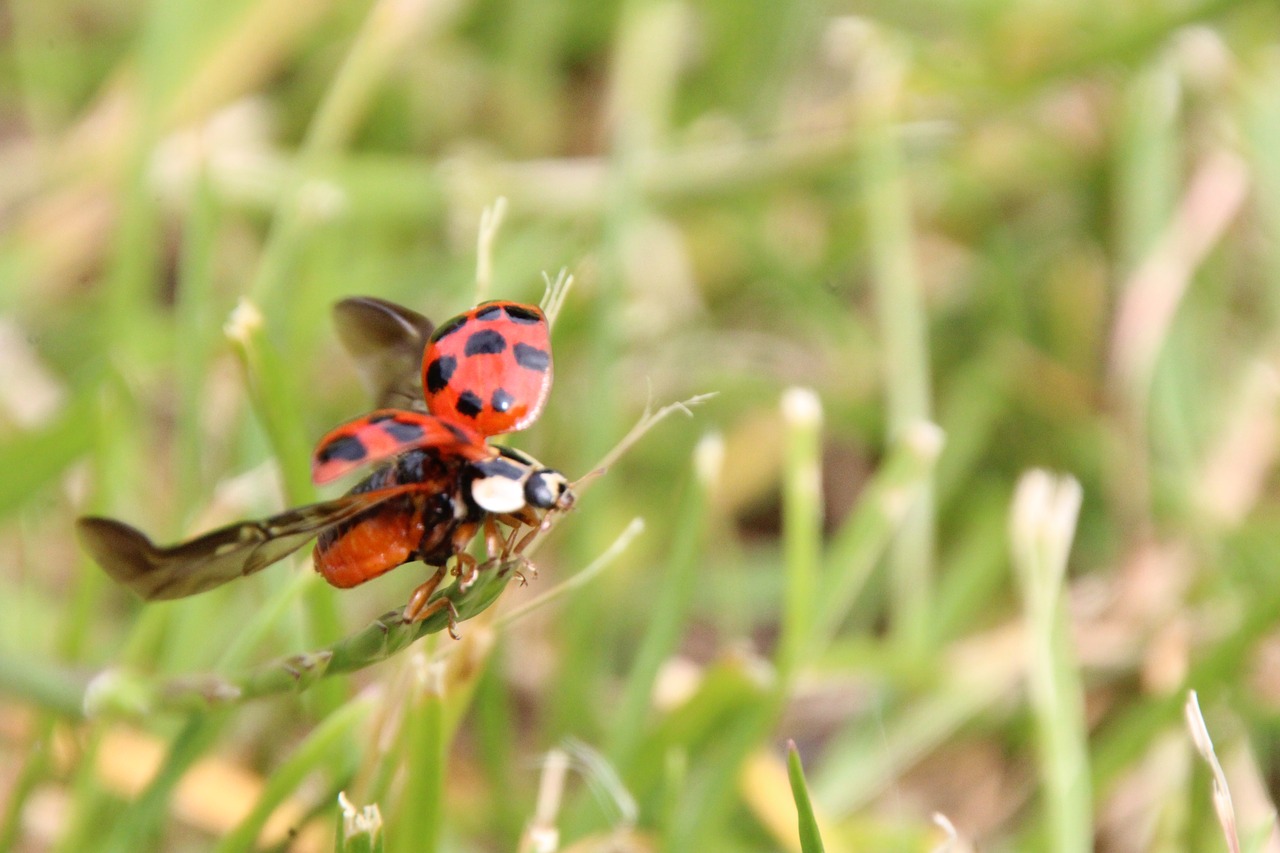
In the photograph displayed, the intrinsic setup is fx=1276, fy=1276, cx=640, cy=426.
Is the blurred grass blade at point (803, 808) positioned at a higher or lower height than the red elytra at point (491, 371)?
lower

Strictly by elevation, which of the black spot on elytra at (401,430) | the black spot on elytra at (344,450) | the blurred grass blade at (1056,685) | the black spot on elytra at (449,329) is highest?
the black spot on elytra at (344,450)

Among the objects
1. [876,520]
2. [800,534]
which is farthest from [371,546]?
[876,520]

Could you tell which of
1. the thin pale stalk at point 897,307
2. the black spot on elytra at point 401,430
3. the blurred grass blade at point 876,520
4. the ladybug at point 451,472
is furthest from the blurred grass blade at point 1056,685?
the black spot on elytra at point 401,430

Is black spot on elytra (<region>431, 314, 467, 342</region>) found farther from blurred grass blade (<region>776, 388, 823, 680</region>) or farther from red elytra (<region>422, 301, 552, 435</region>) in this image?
blurred grass blade (<region>776, 388, 823, 680</region>)

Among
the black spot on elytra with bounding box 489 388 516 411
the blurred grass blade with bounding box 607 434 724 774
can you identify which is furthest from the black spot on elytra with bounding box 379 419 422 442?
the blurred grass blade with bounding box 607 434 724 774

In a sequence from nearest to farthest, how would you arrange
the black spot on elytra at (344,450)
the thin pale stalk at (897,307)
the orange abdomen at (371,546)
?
the black spot on elytra at (344,450)
the orange abdomen at (371,546)
the thin pale stalk at (897,307)

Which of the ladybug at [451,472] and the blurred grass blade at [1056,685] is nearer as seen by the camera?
the ladybug at [451,472]

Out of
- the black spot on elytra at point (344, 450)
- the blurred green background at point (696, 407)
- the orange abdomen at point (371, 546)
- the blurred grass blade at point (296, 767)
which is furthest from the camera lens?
the blurred green background at point (696, 407)

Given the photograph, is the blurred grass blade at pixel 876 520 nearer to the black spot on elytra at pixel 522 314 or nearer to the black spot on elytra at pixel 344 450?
the black spot on elytra at pixel 522 314
